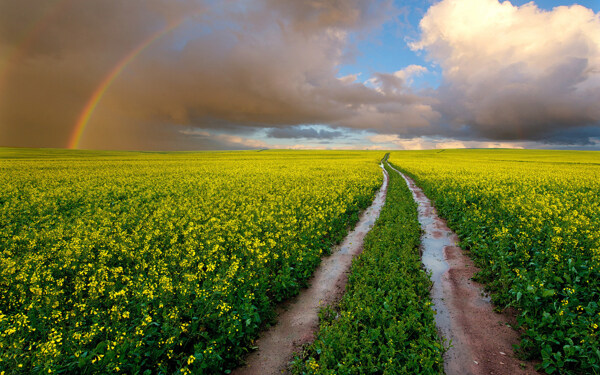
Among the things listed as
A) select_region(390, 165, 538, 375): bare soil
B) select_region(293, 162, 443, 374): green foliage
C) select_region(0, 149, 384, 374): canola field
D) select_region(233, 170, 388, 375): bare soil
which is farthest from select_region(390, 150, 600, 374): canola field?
select_region(0, 149, 384, 374): canola field

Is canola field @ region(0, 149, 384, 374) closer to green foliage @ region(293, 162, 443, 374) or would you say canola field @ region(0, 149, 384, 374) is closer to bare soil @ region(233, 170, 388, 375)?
bare soil @ region(233, 170, 388, 375)

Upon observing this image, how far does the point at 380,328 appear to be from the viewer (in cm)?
569

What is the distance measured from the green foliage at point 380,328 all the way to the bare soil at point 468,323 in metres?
0.42

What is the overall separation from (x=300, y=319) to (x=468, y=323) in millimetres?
4018

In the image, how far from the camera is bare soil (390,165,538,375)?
516cm

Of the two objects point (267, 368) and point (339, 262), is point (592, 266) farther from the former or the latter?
point (267, 368)

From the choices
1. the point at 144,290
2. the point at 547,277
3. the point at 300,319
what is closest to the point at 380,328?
the point at 300,319

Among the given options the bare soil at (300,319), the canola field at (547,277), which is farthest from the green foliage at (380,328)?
the canola field at (547,277)

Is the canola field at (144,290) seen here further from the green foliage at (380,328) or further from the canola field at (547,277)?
the canola field at (547,277)

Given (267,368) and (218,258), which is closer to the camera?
(267,368)

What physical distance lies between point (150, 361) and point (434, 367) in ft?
17.0

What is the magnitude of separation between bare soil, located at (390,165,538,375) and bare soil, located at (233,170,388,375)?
2721mm

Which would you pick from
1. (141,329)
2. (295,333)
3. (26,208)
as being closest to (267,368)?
(295,333)

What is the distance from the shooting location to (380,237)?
11.3 m
